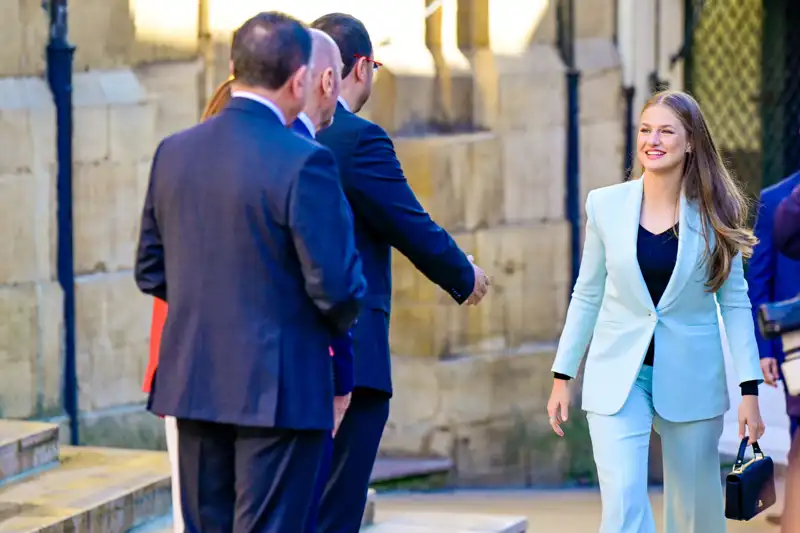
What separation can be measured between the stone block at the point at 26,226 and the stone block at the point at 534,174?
102 inches

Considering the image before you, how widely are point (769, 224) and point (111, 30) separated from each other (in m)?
3.03

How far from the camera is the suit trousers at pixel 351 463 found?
4211 millimetres

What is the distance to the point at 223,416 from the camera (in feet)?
11.2

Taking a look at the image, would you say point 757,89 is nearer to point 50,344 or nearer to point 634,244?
point 50,344

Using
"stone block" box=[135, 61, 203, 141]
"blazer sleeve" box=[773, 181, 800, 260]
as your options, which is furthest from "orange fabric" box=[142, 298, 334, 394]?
"stone block" box=[135, 61, 203, 141]

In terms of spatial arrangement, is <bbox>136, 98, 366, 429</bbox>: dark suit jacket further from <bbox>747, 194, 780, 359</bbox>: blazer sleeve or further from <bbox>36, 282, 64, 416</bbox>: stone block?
<bbox>36, 282, 64, 416</bbox>: stone block

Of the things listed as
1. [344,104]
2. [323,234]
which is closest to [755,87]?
[344,104]

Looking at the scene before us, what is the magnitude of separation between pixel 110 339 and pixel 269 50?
12.1 ft

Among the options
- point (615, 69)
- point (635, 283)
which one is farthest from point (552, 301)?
point (635, 283)

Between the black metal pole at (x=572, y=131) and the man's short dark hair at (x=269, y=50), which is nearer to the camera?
the man's short dark hair at (x=269, y=50)

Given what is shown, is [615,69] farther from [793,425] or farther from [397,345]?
[793,425]

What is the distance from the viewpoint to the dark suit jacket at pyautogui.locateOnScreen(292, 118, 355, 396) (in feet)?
12.1

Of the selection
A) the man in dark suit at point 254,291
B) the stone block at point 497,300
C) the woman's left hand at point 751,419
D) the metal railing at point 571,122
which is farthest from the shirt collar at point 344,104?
the metal railing at point 571,122

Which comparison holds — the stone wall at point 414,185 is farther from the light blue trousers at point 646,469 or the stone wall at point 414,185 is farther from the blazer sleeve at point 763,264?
the light blue trousers at point 646,469
